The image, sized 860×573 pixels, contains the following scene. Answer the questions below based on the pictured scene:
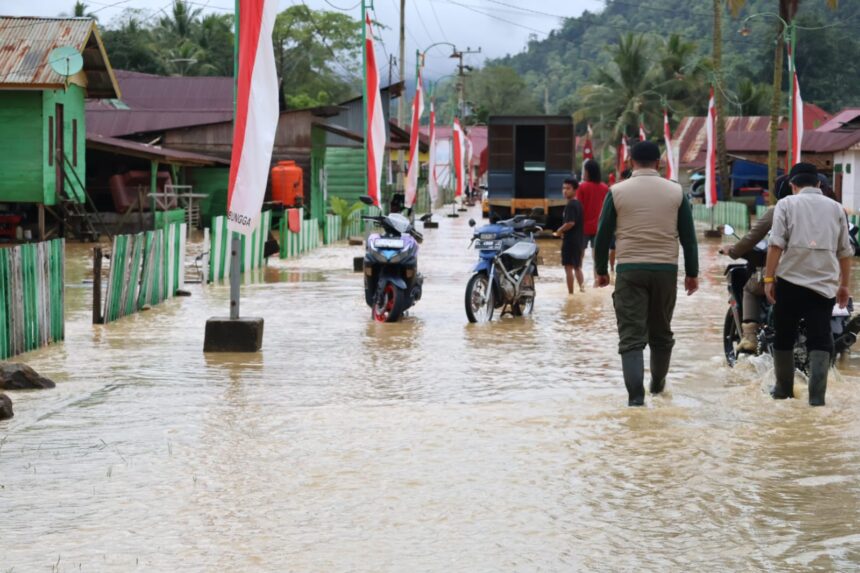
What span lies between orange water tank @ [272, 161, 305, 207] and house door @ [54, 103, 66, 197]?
7678 millimetres

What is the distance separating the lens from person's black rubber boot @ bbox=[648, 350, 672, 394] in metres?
9.37

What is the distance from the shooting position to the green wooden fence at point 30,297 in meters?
11.3

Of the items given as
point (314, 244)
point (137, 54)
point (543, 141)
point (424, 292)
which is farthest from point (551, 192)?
point (137, 54)

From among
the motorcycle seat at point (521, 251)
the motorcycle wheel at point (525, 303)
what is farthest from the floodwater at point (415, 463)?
the motorcycle wheel at point (525, 303)

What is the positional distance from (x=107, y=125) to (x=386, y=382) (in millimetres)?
31829

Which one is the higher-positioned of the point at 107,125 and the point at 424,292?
the point at 107,125

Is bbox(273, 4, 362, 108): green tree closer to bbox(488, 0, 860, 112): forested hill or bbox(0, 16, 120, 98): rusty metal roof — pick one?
bbox(488, 0, 860, 112): forested hill

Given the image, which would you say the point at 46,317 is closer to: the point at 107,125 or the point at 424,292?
the point at 424,292

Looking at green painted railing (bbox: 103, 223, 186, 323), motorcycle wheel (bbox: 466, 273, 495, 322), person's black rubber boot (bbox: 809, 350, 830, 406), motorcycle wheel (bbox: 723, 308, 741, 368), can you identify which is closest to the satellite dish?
green painted railing (bbox: 103, 223, 186, 323)

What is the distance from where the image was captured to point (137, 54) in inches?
2702

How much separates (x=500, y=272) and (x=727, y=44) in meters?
104

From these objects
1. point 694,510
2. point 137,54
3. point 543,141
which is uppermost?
point 137,54

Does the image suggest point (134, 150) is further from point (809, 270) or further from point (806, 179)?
point (809, 270)

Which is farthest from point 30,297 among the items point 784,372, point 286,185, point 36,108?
point 286,185
